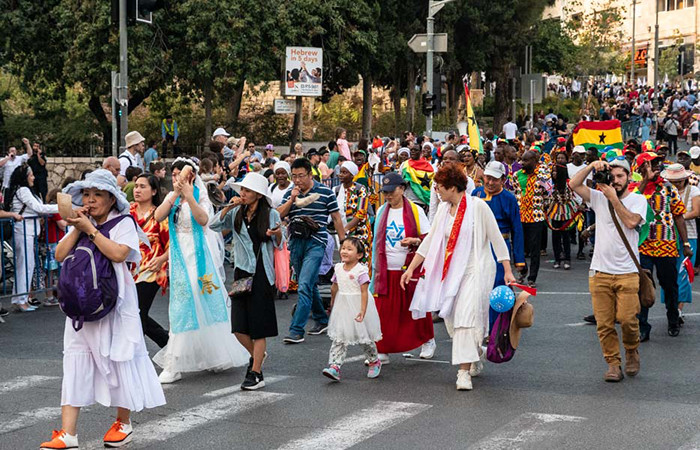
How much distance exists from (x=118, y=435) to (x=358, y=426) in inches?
64.0

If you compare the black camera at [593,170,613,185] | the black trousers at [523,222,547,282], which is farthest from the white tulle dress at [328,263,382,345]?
the black trousers at [523,222,547,282]

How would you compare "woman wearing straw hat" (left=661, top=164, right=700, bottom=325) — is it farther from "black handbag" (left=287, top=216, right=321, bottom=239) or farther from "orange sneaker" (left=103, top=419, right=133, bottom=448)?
"orange sneaker" (left=103, top=419, right=133, bottom=448)

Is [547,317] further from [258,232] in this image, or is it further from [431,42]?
[431,42]

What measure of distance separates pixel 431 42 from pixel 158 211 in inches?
924

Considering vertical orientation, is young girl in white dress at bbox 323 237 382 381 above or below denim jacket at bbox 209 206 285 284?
below

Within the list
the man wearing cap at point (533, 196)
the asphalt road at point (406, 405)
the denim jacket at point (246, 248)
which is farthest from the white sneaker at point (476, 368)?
the man wearing cap at point (533, 196)

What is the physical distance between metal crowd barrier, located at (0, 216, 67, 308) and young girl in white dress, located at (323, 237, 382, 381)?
5.35m

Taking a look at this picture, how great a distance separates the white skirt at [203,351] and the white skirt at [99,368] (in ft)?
7.53

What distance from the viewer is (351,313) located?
9086 millimetres

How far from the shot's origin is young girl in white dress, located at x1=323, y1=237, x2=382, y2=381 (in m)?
9.00

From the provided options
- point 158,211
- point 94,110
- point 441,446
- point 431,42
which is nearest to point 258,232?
point 158,211

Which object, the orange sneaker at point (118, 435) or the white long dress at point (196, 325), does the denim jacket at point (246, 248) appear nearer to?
the white long dress at point (196, 325)

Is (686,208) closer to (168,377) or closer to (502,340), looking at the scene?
(502,340)

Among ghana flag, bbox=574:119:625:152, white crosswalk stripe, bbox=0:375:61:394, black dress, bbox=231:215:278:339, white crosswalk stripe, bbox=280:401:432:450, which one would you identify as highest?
ghana flag, bbox=574:119:625:152
